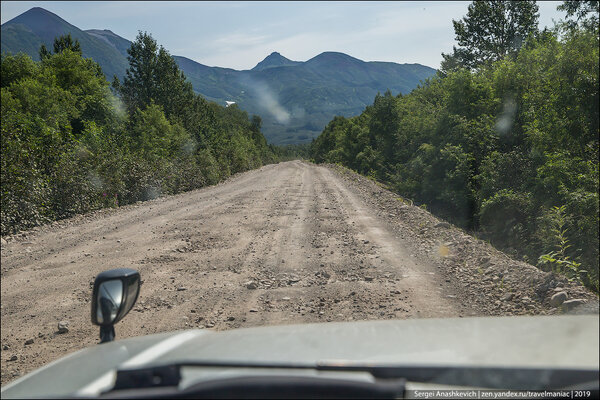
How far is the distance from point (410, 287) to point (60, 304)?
175 inches

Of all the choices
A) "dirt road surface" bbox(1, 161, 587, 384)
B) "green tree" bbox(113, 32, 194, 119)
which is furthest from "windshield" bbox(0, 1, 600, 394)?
"green tree" bbox(113, 32, 194, 119)

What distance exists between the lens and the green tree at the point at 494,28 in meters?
32.7

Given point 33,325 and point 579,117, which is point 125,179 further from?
point 579,117

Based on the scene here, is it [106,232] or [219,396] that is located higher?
[219,396]

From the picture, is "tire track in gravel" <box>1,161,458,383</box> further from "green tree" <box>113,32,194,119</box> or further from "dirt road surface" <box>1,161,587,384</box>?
"green tree" <box>113,32,194,119</box>

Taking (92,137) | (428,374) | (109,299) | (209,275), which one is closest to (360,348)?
(428,374)

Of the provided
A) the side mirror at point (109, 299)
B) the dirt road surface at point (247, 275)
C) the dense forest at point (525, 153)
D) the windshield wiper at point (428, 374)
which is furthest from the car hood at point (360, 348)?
the dense forest at point (525, 153)

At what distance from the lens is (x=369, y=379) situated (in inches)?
44.1

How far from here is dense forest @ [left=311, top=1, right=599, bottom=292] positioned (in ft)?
27.4

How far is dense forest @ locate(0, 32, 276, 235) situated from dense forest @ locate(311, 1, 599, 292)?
11114 mm

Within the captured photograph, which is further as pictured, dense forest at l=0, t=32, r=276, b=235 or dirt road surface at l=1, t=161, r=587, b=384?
dense forest at l=0, t=32, r=276, b=235

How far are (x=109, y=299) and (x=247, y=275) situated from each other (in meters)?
4.28

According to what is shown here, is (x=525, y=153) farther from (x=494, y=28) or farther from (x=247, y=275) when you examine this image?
(x=494, y=28)

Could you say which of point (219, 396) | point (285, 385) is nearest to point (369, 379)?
point (285, 385)
